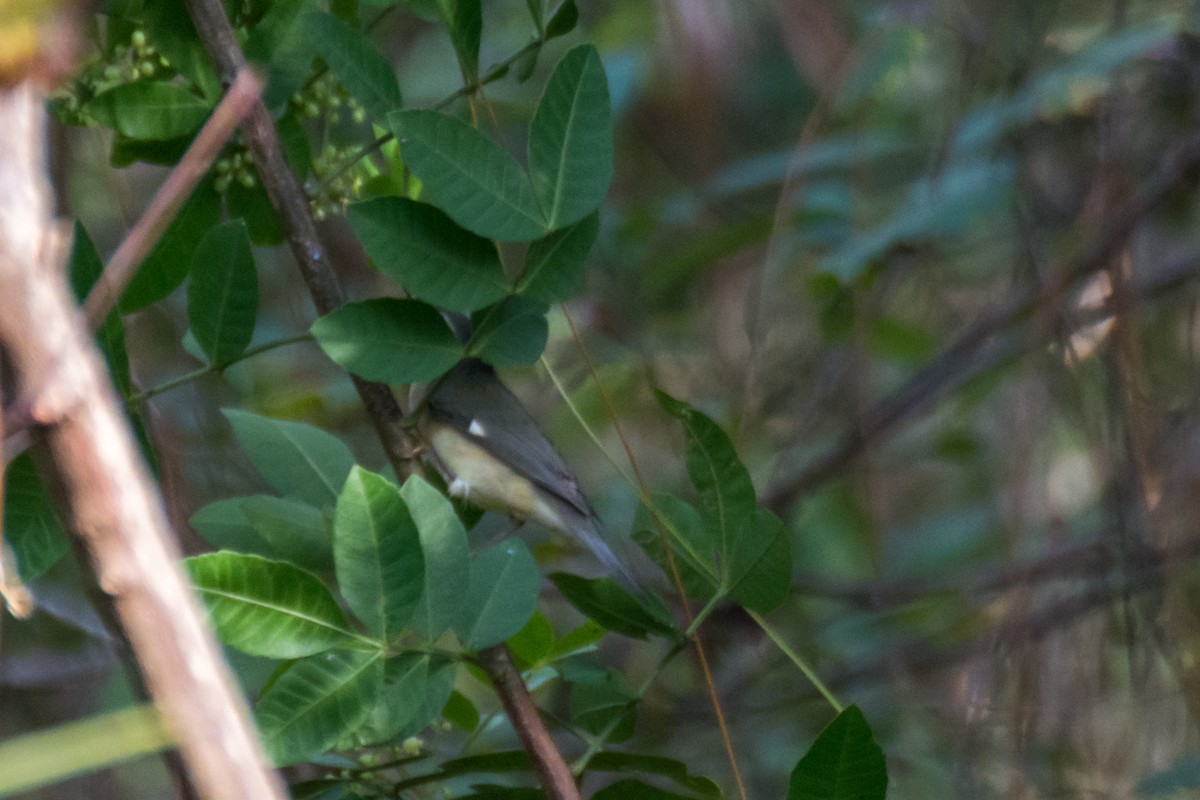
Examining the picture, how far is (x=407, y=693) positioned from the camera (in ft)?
5.38

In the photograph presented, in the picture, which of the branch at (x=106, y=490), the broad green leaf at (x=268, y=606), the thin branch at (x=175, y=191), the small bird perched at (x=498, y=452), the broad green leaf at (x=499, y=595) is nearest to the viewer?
the branch at (x=106, y=490)

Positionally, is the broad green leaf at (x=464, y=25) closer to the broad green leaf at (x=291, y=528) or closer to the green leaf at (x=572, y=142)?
the green leaf at (x=572, y=142)

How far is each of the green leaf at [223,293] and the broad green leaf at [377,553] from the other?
474 mm

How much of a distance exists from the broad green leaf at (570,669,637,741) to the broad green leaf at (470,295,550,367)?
51 centimetres

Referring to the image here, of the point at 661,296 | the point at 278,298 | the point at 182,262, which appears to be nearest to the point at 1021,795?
the point at 182,262

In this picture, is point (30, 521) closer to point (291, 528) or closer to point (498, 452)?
point (291, 528)

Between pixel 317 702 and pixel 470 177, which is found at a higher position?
pixel 470 177

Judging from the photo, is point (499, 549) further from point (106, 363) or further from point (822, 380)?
point (822, 380)

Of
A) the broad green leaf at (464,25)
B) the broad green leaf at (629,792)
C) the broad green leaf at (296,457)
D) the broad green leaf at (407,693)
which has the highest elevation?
the broad green leaf at (464,25)

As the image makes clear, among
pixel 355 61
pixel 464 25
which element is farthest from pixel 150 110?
pixel 464 25

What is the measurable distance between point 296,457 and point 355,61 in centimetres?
63

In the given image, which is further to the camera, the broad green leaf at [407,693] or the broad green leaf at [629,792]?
the broad green leaf at [629,792]

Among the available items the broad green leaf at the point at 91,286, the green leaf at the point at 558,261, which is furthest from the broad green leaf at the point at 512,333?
the broad green leaf at the point at 91,286

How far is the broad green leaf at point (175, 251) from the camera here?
202cm
